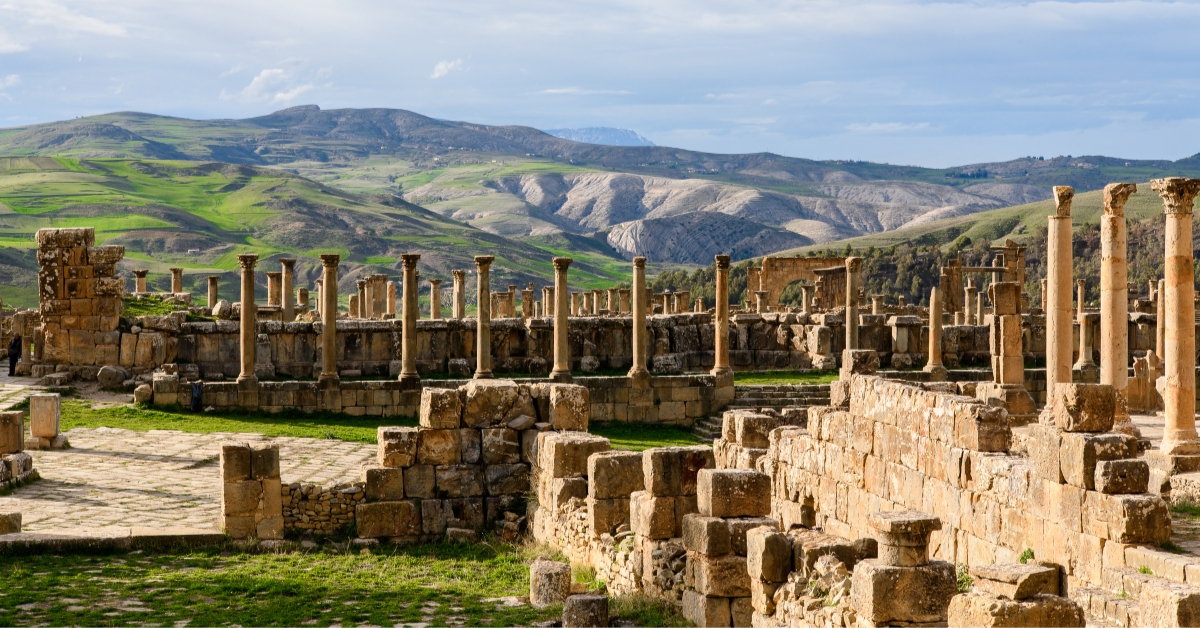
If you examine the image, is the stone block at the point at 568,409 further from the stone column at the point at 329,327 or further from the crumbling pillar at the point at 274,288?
the crumbling pillar at the point at 274,288

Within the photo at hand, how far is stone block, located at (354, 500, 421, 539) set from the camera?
50.3 feet

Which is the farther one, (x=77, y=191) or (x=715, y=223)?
(x=715, y=223)

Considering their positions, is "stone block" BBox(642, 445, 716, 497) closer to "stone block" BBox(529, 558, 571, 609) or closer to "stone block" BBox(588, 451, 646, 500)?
"stone block" BBox(529, 558, 571, 609)

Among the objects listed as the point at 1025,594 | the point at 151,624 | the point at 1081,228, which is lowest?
the point at 151,624

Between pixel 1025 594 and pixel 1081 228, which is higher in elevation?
pixel 1081 228

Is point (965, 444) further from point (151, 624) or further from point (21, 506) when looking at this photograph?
point (21, 506)

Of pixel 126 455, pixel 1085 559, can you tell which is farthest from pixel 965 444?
pixel 126 455

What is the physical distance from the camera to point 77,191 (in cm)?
12506

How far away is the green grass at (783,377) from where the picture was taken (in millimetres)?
28109

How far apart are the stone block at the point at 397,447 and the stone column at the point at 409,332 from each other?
9.45 meters

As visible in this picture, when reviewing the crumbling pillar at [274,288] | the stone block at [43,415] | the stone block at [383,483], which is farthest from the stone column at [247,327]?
the crumbling pillar at [274,288]

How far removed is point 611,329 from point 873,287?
5460 cm

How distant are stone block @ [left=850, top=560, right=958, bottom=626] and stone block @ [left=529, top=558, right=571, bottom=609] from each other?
3.78 meters

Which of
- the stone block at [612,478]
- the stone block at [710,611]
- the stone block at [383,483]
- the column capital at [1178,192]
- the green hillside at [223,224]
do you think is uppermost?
the green hillside at [223,224]
